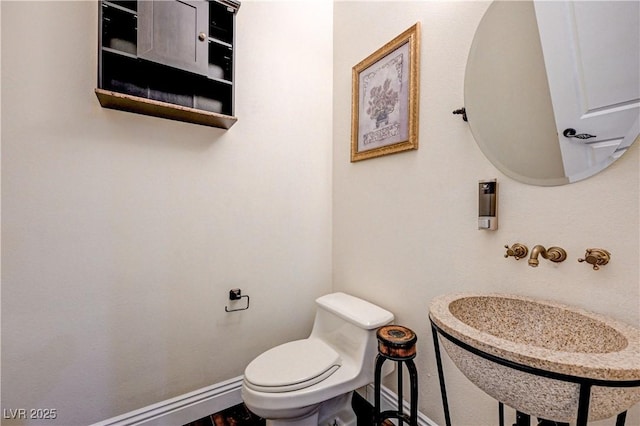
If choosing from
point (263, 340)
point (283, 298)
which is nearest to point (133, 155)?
point (283, 298)

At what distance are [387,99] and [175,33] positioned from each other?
108 centimetres

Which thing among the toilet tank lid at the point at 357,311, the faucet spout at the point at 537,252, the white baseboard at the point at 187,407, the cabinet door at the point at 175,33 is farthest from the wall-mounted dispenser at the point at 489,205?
the white baseboard at the point at 187,407

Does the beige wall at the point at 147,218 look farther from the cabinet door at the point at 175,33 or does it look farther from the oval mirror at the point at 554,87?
the oval mirror at the point at 554,87

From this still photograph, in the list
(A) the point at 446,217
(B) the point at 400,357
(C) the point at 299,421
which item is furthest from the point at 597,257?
(C) the point at 299,421

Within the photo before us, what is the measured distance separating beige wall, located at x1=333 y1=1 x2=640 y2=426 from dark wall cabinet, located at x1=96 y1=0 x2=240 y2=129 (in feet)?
2.58

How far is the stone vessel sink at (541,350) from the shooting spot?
0.57 metres

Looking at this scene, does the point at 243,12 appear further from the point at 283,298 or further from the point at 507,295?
the point at 507,295

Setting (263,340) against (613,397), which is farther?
(263,340)

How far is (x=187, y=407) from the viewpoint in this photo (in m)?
1.49

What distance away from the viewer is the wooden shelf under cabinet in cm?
118

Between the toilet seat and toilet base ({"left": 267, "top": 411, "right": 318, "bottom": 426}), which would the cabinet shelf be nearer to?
the toilet seat

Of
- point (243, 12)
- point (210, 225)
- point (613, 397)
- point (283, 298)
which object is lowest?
point (283, 298)

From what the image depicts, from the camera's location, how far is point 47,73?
118 cm

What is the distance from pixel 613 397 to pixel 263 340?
1.56 metres
